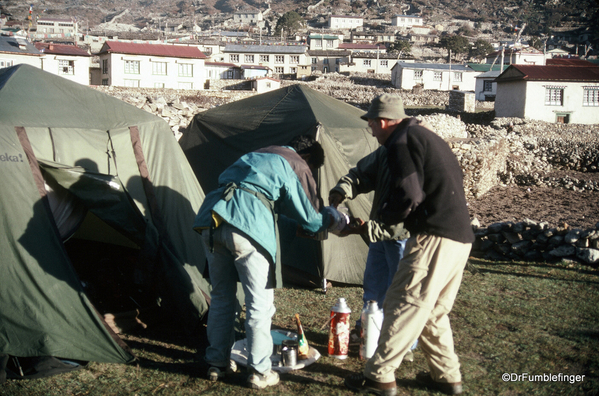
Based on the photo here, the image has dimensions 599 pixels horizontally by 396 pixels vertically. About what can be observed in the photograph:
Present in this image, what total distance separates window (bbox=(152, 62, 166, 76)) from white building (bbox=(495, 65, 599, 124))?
25831mm

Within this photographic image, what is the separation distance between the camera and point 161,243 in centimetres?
453

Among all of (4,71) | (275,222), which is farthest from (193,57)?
(275,222)

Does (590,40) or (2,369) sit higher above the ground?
(590,40)

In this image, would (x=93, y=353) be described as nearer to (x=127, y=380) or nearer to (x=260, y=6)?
(x=127, y=380)

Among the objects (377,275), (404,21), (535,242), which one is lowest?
(535,242)

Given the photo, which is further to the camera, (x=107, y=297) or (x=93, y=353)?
(x=107, y=297)

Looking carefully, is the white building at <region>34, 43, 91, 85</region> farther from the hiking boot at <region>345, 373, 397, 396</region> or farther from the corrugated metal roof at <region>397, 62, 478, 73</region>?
the hiking boot at <region>345, 373, 397, 396</region>

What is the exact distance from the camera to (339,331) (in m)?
3.99

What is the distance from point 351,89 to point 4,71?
36055 millimetres

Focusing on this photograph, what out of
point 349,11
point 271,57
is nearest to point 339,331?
point 271,57

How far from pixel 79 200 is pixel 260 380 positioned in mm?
2276

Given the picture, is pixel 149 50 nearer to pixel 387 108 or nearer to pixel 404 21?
pixel 387 108

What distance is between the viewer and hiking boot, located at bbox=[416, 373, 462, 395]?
3412mm

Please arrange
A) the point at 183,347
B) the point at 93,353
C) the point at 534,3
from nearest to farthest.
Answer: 1. the point at 93,353
2. the point at 183,347
3. the point at 534,3
